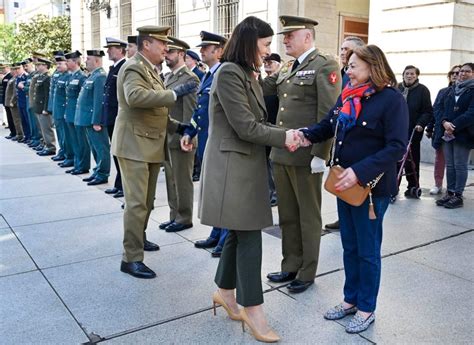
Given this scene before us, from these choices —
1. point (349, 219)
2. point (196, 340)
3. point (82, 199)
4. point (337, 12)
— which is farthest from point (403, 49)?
point (196, 340)

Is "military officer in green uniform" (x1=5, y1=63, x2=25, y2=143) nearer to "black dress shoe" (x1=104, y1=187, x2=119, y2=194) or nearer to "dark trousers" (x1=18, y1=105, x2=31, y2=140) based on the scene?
"dark trousers" (x1=18, y1=105, x2=31, y2=140)

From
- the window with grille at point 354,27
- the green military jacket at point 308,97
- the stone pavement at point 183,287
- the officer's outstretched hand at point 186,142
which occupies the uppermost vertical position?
the window with grille at point 354,27

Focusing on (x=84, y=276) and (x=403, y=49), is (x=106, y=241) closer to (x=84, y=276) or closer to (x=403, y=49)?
(x=84, y=276)

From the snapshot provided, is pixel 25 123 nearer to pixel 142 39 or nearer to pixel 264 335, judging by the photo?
pixel 142 39

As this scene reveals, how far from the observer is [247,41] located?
2.97 m

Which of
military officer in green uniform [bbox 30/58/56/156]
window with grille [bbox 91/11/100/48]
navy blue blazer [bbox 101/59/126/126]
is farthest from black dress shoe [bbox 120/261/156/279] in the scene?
window with grille [bbox 91/11/100/48]

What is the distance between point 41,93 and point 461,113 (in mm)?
8341

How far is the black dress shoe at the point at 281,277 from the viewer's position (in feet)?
13.0

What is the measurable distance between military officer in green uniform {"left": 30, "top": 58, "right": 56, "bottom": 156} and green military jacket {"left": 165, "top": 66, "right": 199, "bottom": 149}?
602 cm

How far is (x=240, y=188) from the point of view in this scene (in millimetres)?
3020

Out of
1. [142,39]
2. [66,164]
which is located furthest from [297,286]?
[66,164]

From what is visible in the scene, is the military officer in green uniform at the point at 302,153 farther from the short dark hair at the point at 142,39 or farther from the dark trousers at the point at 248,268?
the short dark hair at the point at 142,39

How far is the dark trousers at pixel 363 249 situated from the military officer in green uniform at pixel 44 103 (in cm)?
878

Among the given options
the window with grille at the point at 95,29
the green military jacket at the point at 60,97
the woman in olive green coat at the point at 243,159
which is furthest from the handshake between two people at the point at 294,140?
the window with grille at the point at 95,29
